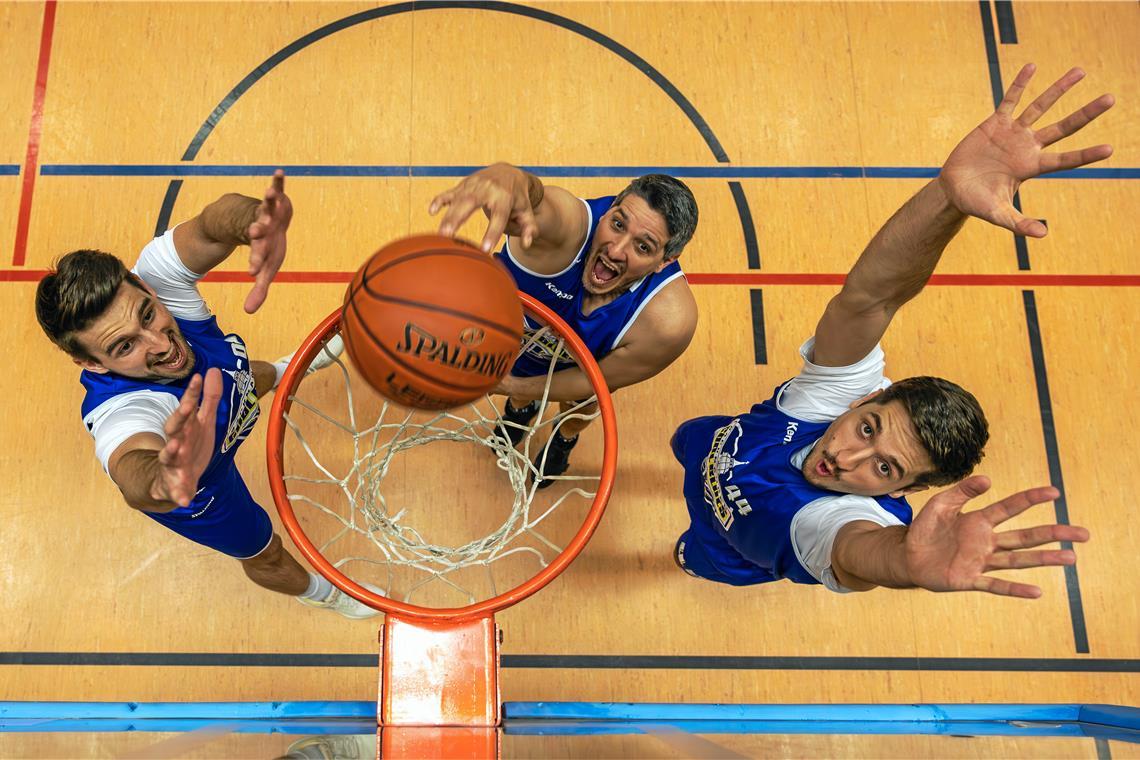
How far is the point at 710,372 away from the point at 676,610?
1072mm

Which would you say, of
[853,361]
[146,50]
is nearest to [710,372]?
[853,361]

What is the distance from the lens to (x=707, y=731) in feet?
Answer: 9.16

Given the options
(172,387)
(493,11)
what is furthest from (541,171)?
(172,387)

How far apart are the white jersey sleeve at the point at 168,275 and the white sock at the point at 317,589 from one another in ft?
3.81

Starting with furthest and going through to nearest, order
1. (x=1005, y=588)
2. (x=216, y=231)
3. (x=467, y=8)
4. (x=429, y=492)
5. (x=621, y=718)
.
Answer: (x=467, y=8) → (x=429, y=492) → (x=621, y=718) → (x=216, y=231) → (x=1005, y=588)

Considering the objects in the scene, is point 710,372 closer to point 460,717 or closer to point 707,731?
point 707,731

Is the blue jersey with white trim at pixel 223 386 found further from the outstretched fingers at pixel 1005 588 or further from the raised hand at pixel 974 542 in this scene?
the outstretched fingers at pixel 1005 588

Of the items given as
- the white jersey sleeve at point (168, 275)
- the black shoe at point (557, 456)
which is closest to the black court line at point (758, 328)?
the black shoe at point (557, 456)

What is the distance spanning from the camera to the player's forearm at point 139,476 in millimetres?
2205

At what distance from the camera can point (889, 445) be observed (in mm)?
2361

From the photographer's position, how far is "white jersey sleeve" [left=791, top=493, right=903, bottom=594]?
2.33 meters

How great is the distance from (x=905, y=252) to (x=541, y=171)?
7.23 feet

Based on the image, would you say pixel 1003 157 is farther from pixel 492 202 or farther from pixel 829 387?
pixel 492 202

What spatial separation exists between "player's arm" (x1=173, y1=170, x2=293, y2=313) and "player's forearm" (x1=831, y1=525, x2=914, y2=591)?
167 centimetres
